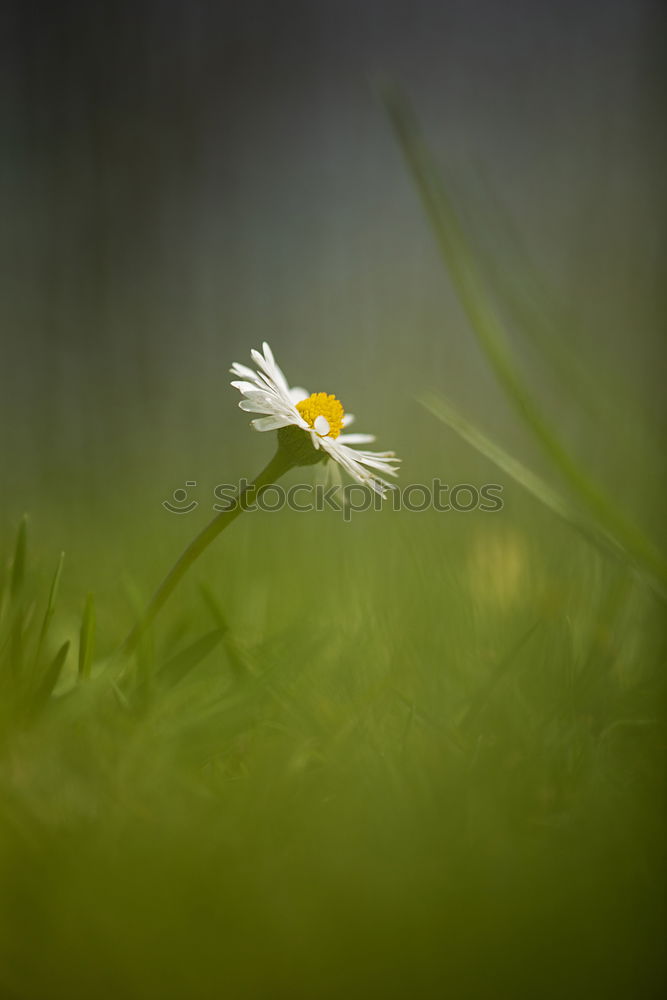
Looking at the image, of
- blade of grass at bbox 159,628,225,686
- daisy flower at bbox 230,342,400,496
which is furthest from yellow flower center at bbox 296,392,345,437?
blade of grass at bbox 159,628,225,686

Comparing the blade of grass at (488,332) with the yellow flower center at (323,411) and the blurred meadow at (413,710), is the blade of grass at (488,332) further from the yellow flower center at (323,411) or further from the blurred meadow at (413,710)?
the yellow flower center at (323,411)

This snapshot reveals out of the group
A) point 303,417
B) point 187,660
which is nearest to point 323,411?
point 303,417

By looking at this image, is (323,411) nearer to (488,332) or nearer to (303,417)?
(303,417)

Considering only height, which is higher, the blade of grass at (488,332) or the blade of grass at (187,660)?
the blade of grass at (488,332)

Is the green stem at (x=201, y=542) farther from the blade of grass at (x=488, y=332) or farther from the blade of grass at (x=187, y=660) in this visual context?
the blade of grass at (x=488, y=332)

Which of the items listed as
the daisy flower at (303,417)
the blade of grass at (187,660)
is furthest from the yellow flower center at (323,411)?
the blade of grass at (187,660)

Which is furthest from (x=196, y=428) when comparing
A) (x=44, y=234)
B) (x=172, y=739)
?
(x=172, y=739)

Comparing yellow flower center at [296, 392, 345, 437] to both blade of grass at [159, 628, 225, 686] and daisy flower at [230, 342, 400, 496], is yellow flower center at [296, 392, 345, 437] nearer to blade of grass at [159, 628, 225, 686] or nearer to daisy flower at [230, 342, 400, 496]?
daisy flower at [230, 342, 400, 496]

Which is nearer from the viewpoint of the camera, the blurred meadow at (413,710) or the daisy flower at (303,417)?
the blurred meadow at (413,710)
